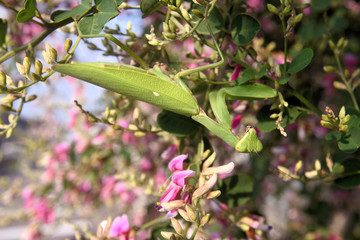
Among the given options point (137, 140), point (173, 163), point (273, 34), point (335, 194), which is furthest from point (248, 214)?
point (335, 194)

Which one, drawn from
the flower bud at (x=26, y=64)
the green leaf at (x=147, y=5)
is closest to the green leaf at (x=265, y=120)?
the green leaf at (x=147, y=5)

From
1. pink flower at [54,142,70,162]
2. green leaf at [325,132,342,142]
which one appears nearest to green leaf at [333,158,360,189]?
green leaf at [325,132,342,142]

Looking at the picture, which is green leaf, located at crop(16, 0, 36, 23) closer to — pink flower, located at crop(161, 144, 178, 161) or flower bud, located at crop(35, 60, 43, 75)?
flower bud, located at crop(35, 60, 43, 75)

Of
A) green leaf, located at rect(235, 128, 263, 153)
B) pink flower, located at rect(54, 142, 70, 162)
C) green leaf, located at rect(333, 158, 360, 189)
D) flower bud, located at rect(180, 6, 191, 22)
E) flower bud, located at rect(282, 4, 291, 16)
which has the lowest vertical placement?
pink flower, located at rect(54, 142, 70, 162)

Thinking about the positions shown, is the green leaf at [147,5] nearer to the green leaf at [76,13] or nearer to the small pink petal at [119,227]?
the green leaf at [76,13]

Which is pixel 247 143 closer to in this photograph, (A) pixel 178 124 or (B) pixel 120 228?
(A) pixel 178 124

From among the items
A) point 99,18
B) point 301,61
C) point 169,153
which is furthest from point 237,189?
point 99,18

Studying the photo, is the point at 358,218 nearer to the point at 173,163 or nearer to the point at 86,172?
the point at 86,172
